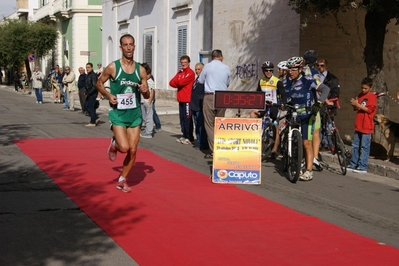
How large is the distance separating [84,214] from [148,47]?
2455cm

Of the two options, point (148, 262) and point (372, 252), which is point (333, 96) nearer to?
point (372, 252)

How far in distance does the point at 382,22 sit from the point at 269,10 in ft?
16.9

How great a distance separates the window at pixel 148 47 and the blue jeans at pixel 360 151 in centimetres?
2051

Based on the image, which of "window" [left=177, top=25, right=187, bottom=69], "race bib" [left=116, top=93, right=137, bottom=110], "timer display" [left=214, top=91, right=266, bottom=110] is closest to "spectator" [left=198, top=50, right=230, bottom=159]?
"timer display" [left=214, top=91, right=266, bottom=110]

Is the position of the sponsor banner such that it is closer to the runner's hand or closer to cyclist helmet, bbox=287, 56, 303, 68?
the runner's hand

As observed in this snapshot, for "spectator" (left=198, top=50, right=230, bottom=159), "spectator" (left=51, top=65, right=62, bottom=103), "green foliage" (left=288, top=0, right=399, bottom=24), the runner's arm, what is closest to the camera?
the runner's arm

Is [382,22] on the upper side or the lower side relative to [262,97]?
upper

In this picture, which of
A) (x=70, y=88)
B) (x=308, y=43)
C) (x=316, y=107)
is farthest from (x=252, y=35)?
(x=70, y=88)

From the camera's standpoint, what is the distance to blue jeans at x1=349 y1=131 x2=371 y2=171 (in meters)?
11.2

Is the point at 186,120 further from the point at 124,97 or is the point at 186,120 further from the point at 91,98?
the point at 124,97

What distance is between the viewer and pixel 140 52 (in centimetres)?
3278

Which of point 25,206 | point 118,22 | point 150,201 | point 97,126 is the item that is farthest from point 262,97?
point 118,22

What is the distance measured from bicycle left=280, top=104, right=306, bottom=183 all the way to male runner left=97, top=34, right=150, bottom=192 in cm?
262

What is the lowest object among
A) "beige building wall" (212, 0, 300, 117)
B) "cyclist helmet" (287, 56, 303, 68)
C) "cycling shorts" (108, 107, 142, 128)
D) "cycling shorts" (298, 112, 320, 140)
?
"cycling shorts" (298, 112, 320, 140)
